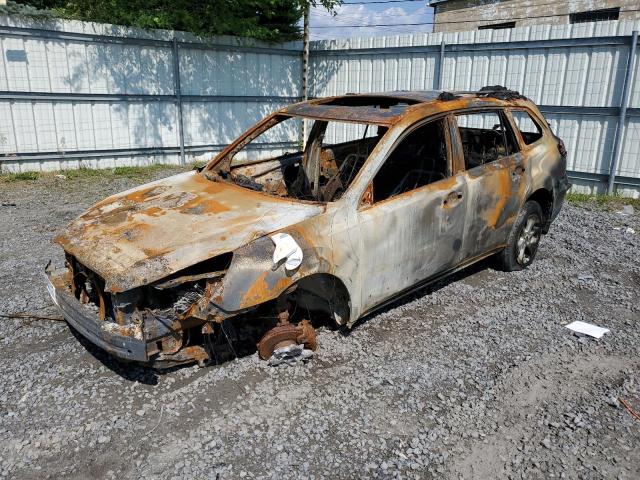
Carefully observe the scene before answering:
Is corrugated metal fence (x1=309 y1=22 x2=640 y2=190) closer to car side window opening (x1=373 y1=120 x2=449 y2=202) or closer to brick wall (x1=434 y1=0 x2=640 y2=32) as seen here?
car side window opening (x1=373 y1=120 x2=449 y2=202)

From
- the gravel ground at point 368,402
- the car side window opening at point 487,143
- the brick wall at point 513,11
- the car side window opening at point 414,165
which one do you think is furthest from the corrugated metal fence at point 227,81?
the brick wall at point 513,11

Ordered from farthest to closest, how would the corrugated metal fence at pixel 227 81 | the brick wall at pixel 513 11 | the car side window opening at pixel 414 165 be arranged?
the brick wall at pixel 513 11 → the corrugated metal fence at pixel 227 81 → the car side window opening at pixel 414 165

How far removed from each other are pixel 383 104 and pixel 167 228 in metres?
2.29

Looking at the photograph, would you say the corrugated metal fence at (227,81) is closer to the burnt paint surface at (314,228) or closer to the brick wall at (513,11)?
the burnt paint surface at (314,228)

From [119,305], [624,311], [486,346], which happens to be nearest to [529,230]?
[624,311]

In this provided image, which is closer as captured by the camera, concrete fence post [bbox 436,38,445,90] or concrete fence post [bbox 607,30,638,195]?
concrete fence post [bbox 607,30,638,195]

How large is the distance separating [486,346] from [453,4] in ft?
62.3

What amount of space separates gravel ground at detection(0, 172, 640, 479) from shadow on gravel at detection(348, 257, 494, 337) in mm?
46

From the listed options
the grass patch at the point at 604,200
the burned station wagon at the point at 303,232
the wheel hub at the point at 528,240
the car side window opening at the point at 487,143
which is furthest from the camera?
the grass patch at the point at 604,200

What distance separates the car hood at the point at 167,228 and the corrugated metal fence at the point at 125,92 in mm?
6618

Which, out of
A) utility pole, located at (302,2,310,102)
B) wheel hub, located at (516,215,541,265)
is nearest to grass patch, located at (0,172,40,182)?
utility pole, located at (302,2,310,102)

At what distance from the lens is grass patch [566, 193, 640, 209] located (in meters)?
8.43

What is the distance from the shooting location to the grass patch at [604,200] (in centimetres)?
843

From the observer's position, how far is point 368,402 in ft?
11.2
